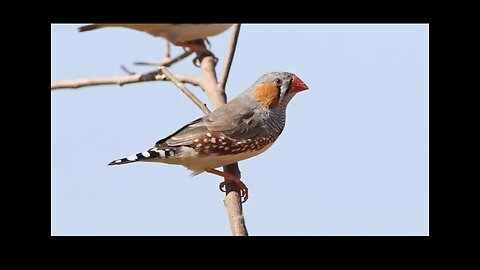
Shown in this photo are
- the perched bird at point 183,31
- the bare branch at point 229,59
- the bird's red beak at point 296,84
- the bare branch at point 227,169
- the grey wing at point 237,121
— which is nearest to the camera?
the bare branch at point 227,169

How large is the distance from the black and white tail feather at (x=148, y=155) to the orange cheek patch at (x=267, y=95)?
78 cm

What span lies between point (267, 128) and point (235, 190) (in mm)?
542

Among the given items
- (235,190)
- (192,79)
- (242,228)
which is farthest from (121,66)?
(242,228)

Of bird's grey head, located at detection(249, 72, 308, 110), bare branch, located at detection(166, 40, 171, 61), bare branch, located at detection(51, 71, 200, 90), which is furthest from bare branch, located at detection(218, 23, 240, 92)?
bare branch, located at detection(166, 40, 171, 61)

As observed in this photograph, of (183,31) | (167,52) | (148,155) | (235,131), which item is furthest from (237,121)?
(183,31)

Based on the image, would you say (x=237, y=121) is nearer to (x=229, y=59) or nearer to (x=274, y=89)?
(x=274, y=89)

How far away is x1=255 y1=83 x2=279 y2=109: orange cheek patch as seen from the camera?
15.6ft

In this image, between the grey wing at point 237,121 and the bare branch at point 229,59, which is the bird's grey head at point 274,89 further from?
the bare branch at point 229,59

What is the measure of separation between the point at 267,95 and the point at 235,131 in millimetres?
390

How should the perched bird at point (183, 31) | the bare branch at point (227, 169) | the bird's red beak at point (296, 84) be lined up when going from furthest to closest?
the perched bird at point (183, 31) → the bird's red beak at point (296, 84) → the bare branch at point (227, 169)

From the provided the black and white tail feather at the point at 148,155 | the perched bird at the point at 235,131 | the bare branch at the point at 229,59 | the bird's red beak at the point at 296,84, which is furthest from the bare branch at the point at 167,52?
the black and white tail feather at the point at 148,155

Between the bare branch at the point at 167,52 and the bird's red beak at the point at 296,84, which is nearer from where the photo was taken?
the bird's red beak at the point at 296,84

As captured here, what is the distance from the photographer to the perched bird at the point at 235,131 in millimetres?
4387
